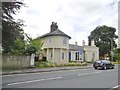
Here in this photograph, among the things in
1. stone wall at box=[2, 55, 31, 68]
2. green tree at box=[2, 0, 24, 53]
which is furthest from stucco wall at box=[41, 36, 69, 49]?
green tree at box=[2, 0, 24, 53]

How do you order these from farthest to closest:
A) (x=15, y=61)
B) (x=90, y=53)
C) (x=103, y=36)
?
(x=103, y=36) → (x=90, y=53) → (x=15, y=61)

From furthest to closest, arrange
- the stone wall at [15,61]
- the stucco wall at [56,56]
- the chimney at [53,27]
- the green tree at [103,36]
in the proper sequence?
the green tree at [103,36]
the chimney at [53,27]
the stucco wall at [56,56]
the stone wall at [15,61]

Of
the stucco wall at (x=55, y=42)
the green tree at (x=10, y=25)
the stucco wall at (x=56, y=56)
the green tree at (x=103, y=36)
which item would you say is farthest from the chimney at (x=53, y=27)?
the green tree at (x=103, y=36)

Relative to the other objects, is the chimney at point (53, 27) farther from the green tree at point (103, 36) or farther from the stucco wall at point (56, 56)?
the green tree at point (103, 36)

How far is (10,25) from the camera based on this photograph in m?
30.7

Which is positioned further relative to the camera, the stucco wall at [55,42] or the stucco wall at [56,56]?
the stucco wall at [56,56]

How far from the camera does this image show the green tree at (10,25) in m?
30.2

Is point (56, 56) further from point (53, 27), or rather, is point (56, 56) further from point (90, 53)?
point (90, 53)

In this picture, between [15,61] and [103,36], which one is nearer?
[15,61]

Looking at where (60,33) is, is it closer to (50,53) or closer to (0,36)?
(50,53)

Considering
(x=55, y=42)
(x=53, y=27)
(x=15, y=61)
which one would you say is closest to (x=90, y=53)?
(x=53, y=27)

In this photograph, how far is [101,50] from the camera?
96562mm

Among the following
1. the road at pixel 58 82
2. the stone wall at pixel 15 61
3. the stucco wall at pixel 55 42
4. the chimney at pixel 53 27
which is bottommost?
the road at pixel 58 82

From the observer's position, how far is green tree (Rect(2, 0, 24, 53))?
3020 centimetres
